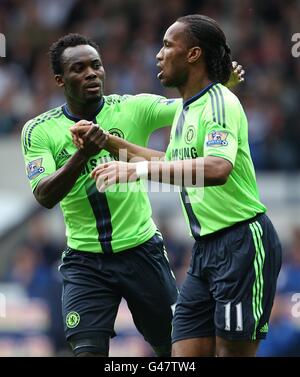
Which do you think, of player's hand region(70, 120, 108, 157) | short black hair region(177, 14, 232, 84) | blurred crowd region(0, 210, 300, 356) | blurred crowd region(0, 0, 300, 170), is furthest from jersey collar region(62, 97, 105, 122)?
blurred crowd region(0, 0, 300, 170)

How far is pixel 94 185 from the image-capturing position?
7.40 meters

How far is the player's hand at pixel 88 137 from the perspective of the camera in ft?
22.0

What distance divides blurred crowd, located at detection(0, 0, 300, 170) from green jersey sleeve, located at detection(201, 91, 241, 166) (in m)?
7.66

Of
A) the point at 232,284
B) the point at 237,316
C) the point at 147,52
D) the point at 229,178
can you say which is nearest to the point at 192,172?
the point at 229,178

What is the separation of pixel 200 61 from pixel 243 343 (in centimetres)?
171

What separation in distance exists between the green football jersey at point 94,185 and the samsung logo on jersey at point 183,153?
30.0 inches

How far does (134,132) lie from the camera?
7516 mm

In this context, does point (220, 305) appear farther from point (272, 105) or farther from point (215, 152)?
point (272, 105)

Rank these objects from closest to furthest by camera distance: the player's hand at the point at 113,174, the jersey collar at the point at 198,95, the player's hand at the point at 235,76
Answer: the player's hand at the point at 113,174 < the jersey collar at the point at 198,95 < the player's hand at the point at 235,76

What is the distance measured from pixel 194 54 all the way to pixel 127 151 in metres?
0.93

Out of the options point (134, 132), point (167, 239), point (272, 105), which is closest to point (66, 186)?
point (134, 132)

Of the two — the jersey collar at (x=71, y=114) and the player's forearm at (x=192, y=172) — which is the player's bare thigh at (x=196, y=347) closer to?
the player's forearm at (x=192, y=172)

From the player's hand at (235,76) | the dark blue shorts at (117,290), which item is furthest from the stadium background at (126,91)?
the player's hand at (235,76)

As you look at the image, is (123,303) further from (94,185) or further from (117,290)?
(94,185)
